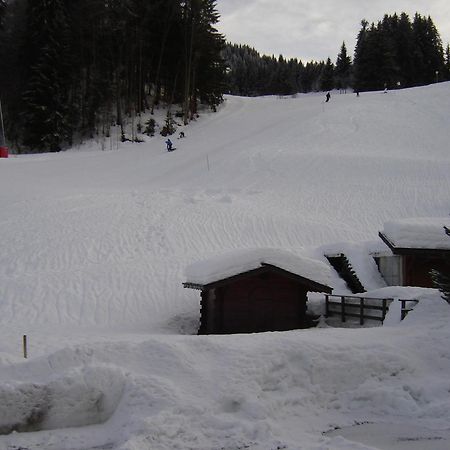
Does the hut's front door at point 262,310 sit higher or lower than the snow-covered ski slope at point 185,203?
lower

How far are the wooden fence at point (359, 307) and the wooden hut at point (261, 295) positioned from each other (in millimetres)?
1799

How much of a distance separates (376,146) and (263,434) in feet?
117

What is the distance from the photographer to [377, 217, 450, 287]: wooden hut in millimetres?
18438

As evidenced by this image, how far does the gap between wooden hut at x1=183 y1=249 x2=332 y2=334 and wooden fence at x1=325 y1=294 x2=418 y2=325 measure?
1.80 m

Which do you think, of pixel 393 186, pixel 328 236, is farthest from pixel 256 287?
pixel 393 186

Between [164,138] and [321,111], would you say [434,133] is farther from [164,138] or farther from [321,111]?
[164,138]

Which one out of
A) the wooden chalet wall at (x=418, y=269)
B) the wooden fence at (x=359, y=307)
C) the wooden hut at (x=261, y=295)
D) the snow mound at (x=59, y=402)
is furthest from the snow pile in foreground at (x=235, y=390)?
the wooden chalet wall at (x=418, y=269)

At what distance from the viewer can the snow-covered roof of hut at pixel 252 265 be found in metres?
15.2

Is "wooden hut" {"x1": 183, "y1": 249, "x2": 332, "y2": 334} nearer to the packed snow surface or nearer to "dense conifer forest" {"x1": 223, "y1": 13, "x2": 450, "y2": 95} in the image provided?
the packed snow surface

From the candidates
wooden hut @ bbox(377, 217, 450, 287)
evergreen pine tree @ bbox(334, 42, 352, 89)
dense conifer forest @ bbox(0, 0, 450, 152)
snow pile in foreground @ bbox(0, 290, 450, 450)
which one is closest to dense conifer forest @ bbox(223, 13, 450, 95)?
evergreen pine tree @ bbox(334, 42, 352, 89)

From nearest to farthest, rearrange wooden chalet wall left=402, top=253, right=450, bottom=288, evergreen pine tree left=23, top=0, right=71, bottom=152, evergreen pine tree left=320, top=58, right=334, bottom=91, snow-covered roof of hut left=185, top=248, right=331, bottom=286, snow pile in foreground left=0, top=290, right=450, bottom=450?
snow pile in foreground left=0, top=290, right=450, bottom=450 < snow-covered roof of hut left=185, top=248, right=331, bottom=286 < wooden chalet wall left=402, top=253, right=450, bottom=288 < evergreen pine tree left=23, top=0, right=71, bottom=152 < evergreen pine tree left=320, top=58, right=334, bottom=91

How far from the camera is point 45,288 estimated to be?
19859 millimetres

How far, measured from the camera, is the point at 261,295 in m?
16.2

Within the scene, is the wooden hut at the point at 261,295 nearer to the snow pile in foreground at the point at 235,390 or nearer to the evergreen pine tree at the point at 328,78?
the snow pile in foreground at the point at 235,390
